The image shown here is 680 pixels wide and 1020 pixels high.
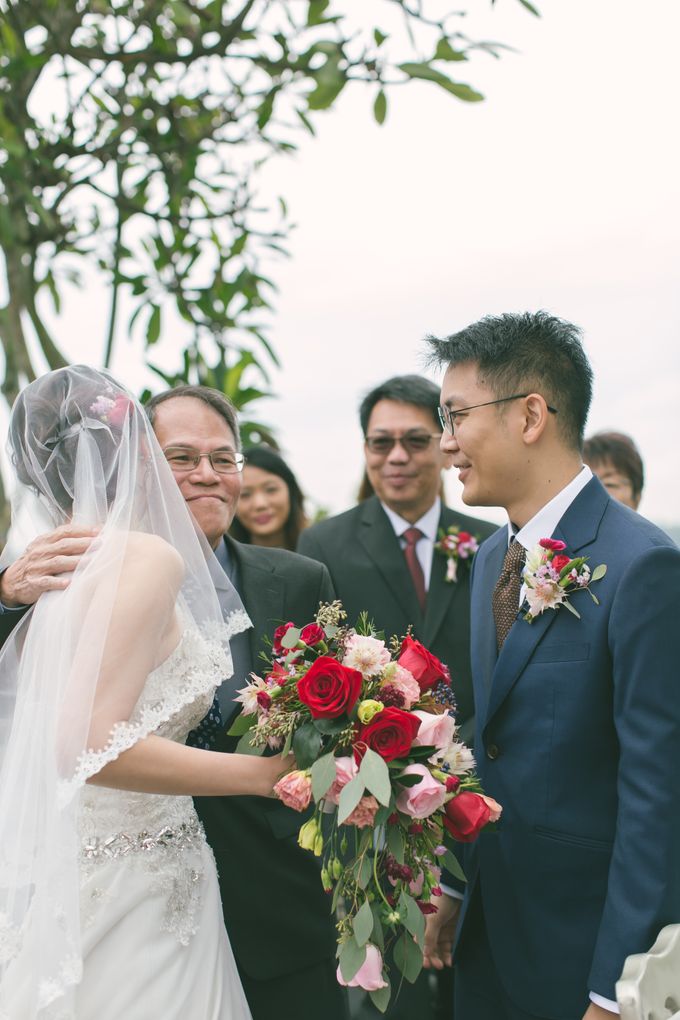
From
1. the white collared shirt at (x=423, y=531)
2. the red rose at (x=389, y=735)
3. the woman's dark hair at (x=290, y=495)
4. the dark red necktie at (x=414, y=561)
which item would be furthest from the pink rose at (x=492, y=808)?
the woman's dark hair at (x=290, y=495)

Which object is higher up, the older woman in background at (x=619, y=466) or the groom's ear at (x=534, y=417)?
the groom's ear at (x=534, y=417)

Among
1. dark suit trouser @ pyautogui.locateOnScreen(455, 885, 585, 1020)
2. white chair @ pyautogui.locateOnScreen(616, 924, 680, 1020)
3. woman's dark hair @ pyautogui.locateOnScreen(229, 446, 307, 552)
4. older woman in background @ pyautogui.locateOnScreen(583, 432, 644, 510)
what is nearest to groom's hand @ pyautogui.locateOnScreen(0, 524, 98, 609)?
dark suit trouser @ pyautogui.locateOnScreen(455, 885, 585, 1020)

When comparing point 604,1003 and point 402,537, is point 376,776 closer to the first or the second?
point 604,1003

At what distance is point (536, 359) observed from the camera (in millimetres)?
2523

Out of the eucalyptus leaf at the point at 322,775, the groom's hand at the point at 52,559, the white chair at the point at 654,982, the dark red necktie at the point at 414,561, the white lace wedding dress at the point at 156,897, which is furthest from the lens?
the dark red necktie at the point at 414,561

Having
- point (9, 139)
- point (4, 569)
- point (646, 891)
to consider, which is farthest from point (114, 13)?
point (646, 891)

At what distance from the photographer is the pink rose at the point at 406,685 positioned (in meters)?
2.12

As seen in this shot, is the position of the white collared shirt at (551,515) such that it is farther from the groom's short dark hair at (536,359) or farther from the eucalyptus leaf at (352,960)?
the eucalyptus leaf at (352,960)

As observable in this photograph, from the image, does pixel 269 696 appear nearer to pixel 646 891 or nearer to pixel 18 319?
pixel 646 891

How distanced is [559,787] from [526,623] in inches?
15.4

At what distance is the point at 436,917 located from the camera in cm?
279

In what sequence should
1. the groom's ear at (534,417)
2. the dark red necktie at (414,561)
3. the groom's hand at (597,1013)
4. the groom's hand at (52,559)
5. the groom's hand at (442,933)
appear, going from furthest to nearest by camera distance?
the dark red necktie at (414,561) → the groom's hand at (442,933) → the groom's ear at (534,417) → the groom's hand at (52,559) → the groom's hand at (597,1013)

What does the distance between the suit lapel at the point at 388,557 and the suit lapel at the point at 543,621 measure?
6.31 ft

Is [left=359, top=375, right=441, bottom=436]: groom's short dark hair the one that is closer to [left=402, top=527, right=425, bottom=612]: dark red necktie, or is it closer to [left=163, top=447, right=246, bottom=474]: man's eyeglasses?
[left=402, top=527, right=425, bottom=612]: dark red necktie
